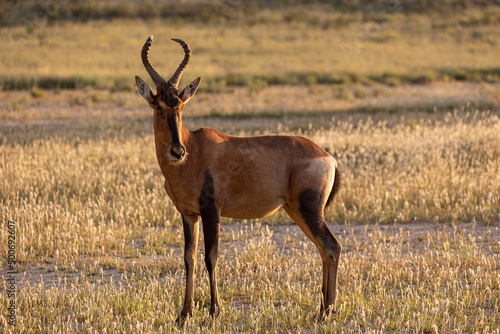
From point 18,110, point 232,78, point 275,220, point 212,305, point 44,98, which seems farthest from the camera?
point 232,78

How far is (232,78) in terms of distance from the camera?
29031 millimetres

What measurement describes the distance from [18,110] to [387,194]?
1488 cm

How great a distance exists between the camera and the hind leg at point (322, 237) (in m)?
6.61

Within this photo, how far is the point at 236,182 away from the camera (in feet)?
21.9

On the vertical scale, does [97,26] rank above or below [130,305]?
above

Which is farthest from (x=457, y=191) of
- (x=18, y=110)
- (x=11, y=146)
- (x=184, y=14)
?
(x=184, y=14)

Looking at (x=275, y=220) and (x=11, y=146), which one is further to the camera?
(x=11, y=146)

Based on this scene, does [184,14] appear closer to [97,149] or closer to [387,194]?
[97,149]

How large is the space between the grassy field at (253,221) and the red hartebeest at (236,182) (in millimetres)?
689

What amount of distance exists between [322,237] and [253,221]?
4316 millimetres

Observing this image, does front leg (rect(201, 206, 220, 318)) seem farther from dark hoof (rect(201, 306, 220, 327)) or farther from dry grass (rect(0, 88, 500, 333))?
dry grass (rect(0, 88, 500, 333))

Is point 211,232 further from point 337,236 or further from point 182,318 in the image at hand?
point 337,236

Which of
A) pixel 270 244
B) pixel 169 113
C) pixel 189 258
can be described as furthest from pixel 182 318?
pixel 270 244

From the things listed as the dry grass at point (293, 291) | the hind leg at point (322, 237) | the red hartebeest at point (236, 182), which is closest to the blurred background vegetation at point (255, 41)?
the dry grass at point (293, 291)
